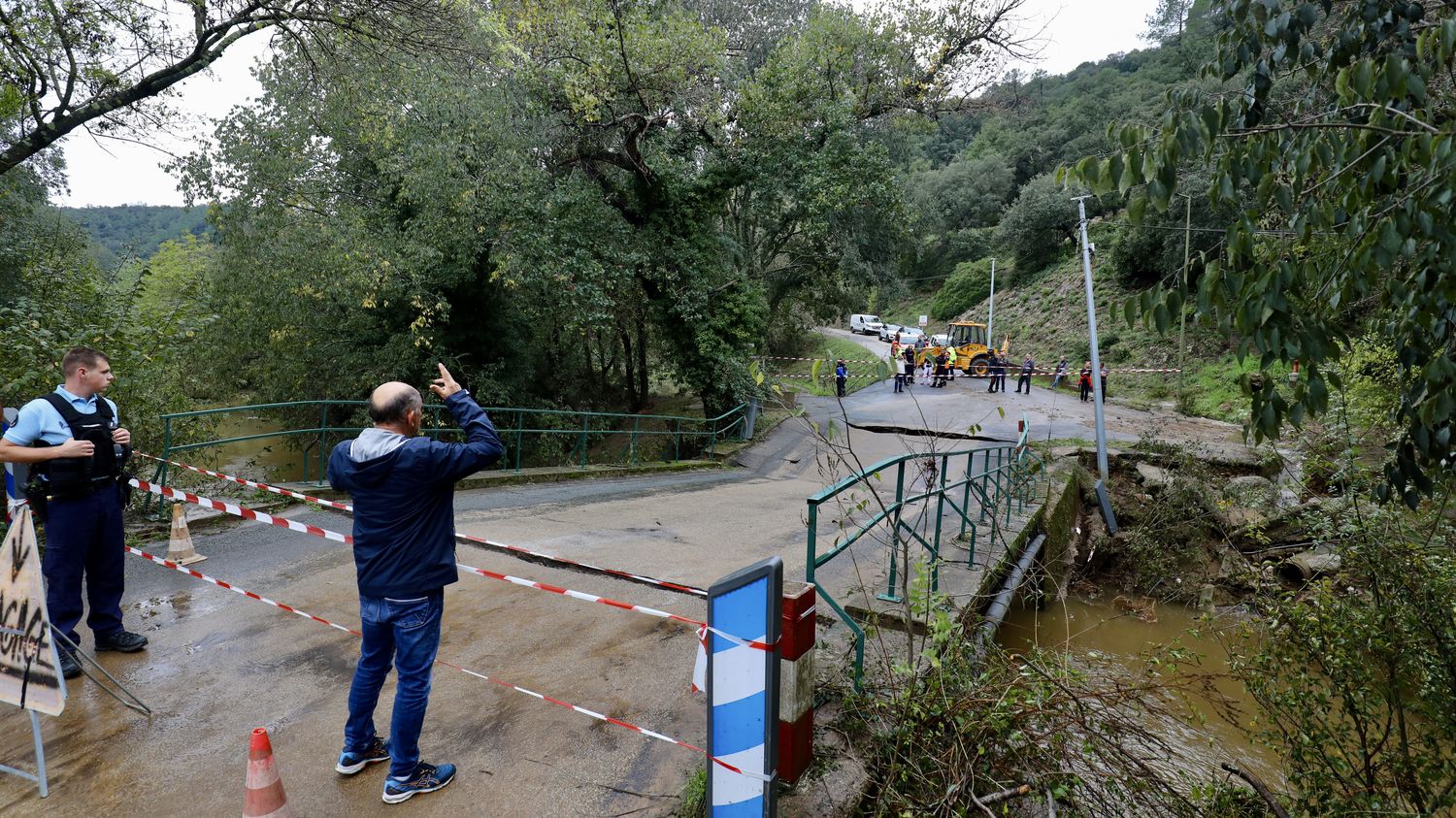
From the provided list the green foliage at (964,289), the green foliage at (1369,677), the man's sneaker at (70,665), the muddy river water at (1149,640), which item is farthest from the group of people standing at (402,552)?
the green foliage at (964,289)

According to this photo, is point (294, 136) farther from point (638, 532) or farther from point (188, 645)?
point (188, 645)

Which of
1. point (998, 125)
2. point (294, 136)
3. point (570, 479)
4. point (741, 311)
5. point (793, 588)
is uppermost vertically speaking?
point (998, 125)

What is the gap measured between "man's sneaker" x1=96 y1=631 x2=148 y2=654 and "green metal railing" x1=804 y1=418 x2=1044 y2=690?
13.6ft

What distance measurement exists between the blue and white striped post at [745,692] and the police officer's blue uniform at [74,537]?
12.4 ft

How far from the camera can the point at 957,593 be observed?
211 inches

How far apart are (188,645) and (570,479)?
7.41 m

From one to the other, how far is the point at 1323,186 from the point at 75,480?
6009 mm

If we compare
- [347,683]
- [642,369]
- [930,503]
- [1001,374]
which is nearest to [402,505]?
[347,683]

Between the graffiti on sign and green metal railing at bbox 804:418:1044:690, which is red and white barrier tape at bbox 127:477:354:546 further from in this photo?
green metal railing at bbox 804:418:1044:690

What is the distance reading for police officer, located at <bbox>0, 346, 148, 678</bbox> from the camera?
3.89 meters

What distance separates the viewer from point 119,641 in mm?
4383

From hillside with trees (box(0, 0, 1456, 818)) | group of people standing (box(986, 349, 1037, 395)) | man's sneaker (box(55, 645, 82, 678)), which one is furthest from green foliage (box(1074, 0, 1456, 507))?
group of people standing (box(986, 349, 1037, 395))

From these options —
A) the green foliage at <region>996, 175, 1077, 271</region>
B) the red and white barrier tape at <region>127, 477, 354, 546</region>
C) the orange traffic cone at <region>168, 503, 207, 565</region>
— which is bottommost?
the orange traffic cone at <region>168, 503, 207, 565</region>

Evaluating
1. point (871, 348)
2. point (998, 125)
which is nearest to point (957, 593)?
point (871, 348)
